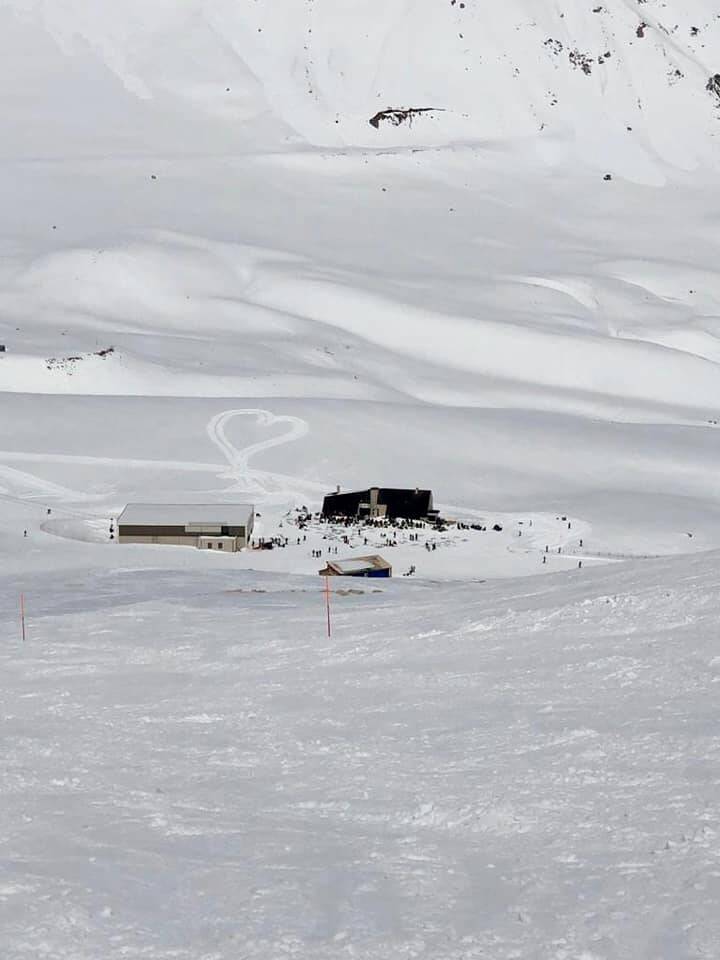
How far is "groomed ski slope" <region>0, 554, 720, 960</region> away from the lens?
777cm

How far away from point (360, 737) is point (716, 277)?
6460 cm

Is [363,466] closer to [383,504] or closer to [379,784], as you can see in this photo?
[383,504]

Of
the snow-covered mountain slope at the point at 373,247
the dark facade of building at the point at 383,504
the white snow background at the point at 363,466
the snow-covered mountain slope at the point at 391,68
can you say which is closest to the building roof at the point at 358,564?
the white snow background at the point at 363,466

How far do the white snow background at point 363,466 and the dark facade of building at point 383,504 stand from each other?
814mm

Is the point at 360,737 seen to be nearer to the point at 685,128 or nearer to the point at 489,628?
the point at 489,628

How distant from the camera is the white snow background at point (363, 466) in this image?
8609mm

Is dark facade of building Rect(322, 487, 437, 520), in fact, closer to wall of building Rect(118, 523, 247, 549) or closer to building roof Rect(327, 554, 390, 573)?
wall of building Rect(118, 523, 247, 549)

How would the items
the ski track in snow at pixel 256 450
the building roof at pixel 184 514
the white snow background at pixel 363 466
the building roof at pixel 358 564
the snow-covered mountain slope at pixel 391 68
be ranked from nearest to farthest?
the white snow background at pixel 363 466, the building roof at pixel 358 564, the building roof at pixel 184 514, the ski track in snow at pixel 256 450, the snow-covered mountain slope at pixel 391 68

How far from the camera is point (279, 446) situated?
42.2 m

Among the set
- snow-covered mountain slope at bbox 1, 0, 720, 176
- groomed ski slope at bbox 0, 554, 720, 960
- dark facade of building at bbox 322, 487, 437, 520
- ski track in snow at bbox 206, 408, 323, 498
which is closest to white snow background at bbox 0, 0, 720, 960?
groomed ski slope at bbox 0, 554, 720, 960

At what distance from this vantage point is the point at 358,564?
29844mm

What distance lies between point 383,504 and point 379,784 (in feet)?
85.3

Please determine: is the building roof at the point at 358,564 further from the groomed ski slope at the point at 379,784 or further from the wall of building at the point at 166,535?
the groomed ski slope at the point at 379,784

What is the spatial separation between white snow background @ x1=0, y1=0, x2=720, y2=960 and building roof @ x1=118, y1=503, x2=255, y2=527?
93 cm
